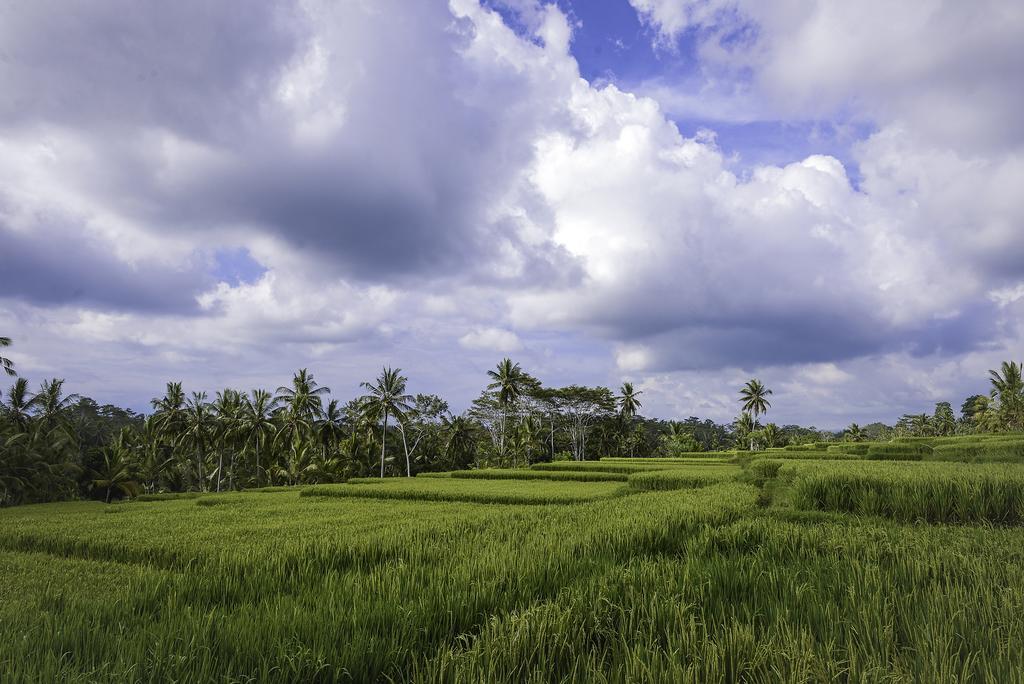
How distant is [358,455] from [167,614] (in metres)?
49.9

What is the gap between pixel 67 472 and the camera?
127 feet

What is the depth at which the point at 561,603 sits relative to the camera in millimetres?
4164

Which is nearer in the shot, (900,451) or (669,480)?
(669,480)

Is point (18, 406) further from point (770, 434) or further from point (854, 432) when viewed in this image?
point (854, 432)

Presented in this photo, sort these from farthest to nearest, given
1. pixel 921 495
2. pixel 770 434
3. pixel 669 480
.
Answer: pixel 770 434, pixel 669 480, pixel 921 495

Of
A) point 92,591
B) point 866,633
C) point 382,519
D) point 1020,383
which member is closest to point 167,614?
point 92,591

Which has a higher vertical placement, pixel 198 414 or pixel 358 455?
pixel 198 414

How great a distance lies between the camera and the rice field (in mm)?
2988

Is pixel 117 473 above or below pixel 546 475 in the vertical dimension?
below

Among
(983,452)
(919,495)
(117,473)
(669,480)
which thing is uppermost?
(919,495)

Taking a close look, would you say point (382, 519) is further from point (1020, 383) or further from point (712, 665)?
point (1020, 383)

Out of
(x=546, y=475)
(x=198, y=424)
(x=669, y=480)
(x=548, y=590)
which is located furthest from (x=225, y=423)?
(x=548, y=590)

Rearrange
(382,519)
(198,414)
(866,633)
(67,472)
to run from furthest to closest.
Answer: (198,414)
(67,472)
(382,519)
(866,633)

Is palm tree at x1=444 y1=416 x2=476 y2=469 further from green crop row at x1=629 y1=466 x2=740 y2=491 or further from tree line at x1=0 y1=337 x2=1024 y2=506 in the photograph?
green crop row at x1=629 y1=466 x2=740 y2=491
